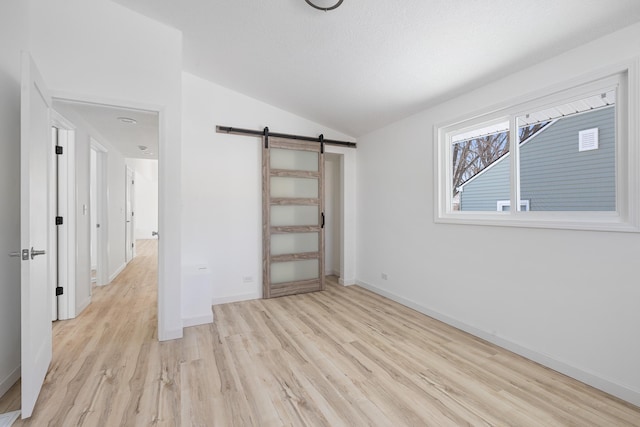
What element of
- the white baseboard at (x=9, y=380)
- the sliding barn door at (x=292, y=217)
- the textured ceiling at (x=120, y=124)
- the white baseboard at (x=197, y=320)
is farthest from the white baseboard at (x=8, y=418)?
the sliding barn door at (x=292, y=217)

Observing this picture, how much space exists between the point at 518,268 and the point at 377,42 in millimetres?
2314

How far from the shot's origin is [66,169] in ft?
10.4

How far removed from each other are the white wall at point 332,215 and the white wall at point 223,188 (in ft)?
4.90

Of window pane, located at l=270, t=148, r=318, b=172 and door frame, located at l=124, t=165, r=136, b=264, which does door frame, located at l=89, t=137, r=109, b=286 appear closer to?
door frame, located at l=124, t=165, r=136, b=264

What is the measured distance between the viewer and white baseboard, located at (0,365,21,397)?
186 centimetres

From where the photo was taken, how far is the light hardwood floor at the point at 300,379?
1676 mm

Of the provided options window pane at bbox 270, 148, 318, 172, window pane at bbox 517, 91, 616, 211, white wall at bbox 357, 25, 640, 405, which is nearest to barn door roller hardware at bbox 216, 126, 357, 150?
window pane at bbox 270, 148, 318, 172

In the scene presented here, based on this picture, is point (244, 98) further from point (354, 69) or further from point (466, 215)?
point (466, 215)

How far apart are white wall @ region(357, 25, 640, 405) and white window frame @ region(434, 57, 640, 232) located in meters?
0.07

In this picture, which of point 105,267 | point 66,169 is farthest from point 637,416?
point 105,267

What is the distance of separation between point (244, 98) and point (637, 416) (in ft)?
15.4

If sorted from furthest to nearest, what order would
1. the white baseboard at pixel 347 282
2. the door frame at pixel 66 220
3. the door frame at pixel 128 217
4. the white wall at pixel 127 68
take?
the door frame at pixel 128 217 < the white baseboard at pixel 347 282 < the door frame at pixel 66 220 < the white wall at pixel 127 68

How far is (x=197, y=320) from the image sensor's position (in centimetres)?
304

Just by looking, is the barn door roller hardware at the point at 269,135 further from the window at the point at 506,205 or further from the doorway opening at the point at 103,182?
the window at the point at 506,205
